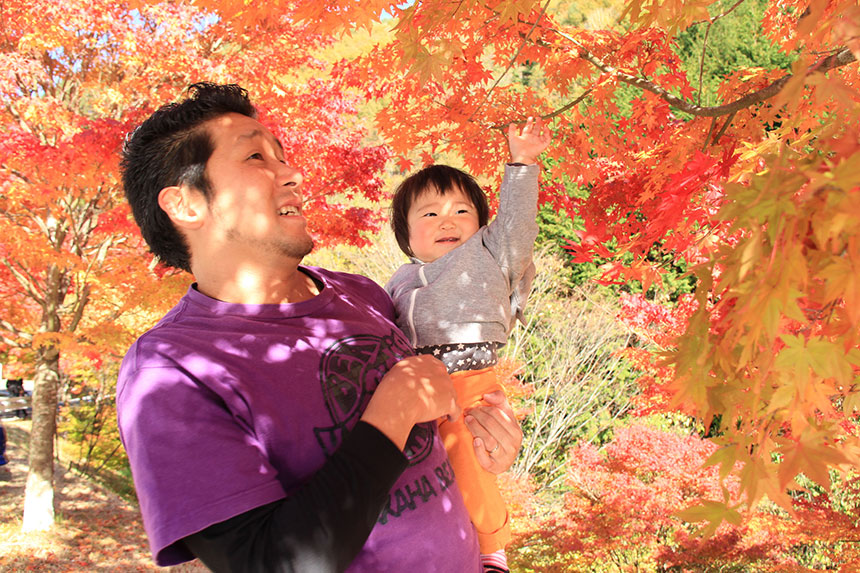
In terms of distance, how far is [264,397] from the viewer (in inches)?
46.0

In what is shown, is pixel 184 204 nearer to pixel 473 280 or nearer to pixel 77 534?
pixel 473 280

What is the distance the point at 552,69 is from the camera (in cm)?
340

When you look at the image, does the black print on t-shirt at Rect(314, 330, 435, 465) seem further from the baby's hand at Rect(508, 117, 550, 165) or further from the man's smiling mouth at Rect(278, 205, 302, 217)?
the baby's hand at Rect(508, 117, 550, 165)

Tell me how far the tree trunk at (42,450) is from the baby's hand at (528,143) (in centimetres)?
737

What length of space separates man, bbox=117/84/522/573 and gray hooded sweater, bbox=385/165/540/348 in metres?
0.24

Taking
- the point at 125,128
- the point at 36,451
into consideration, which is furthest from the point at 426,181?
the point at 36,451

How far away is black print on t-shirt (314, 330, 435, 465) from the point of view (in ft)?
4.05

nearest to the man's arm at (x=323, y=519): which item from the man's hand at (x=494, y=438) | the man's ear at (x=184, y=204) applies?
the man's hand at (x=494, y=438)

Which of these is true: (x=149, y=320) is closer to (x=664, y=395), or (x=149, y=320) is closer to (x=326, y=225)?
(x=326, y=225)

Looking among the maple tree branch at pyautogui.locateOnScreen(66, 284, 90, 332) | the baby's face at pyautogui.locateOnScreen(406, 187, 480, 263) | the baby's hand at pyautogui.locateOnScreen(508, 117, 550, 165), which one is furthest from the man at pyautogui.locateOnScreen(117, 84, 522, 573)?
the maple tree branch at pyautogui.locateOnScreen(66, 284, 90, 332)

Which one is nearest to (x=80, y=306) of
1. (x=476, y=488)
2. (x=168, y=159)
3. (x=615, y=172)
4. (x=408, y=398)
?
(x=615, y=172)

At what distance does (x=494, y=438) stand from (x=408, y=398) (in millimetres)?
531

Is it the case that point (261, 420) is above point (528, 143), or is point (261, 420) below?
below

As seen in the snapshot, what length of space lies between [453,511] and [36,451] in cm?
776
